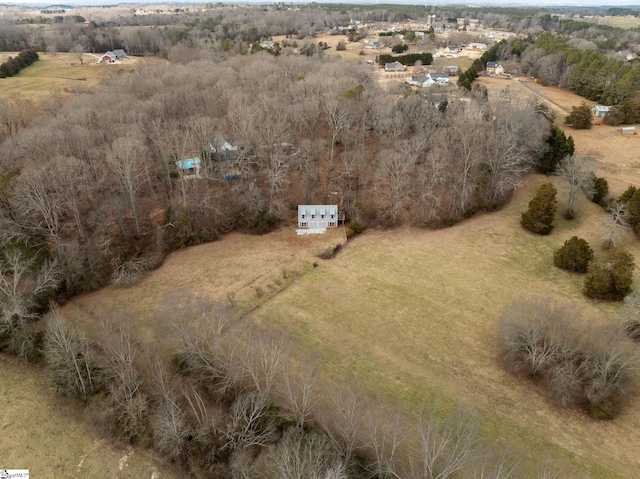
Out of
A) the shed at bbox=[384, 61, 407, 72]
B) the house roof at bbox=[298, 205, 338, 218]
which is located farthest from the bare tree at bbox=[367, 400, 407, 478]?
the shed at bbox=[384, 61, 407, 72]

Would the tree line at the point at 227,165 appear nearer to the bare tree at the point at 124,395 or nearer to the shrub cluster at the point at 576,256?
the shrub cluster at the point at 576,256

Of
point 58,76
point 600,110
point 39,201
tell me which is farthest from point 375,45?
point 39,201

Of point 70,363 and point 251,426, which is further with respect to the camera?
point 70,363

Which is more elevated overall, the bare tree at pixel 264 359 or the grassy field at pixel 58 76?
the grassy field at pixel 58 76

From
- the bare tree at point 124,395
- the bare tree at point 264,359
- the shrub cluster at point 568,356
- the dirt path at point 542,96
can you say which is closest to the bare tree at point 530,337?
the shrub cluster at point 568,356

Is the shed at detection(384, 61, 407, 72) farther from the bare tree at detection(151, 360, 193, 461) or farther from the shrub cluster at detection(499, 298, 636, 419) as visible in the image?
the bare tree at detection(151, 360, 193, 461)

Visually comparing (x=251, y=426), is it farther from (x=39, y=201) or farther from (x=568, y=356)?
(x=39, y=201)
